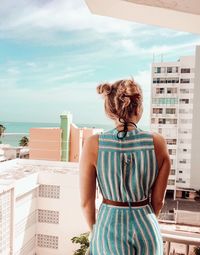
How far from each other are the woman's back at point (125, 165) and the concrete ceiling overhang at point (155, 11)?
64cm

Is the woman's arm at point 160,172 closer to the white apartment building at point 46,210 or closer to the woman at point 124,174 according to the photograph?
the woman at point 124,174

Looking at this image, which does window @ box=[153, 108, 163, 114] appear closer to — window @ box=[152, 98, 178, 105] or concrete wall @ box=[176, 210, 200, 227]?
window @ box=[152, 98, 178, 105]

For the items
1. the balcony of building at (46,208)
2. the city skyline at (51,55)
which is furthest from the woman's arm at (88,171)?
the city skyline at (51,55)

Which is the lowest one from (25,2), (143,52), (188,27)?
(188,27)

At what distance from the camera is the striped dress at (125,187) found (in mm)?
755

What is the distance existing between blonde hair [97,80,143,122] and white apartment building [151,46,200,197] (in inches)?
609

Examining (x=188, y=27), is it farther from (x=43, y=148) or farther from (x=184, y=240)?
(x=43, y=148)

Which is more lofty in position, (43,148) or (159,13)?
(159,13)

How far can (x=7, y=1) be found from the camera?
21.2 meters

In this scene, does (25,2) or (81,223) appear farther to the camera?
(25,2)

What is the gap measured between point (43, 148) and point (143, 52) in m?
12.2

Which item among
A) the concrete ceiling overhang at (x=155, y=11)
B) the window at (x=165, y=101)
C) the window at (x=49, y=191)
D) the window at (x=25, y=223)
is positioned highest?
the window at (x=165, y=101)

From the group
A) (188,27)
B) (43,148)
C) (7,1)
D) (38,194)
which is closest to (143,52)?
(7,1)

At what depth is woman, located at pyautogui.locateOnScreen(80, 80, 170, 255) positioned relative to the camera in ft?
2.48
